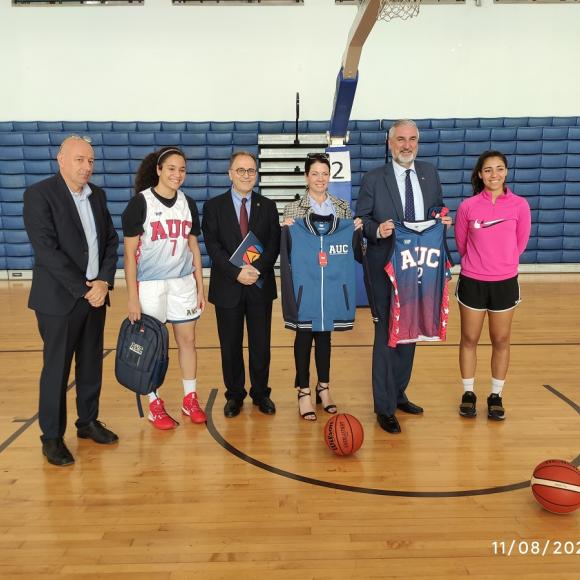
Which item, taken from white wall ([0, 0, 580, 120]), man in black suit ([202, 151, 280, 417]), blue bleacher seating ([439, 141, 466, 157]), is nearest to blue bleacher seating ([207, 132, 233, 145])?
white wall ([0, 0, 580, 120])

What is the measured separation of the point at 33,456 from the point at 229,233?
168 cm

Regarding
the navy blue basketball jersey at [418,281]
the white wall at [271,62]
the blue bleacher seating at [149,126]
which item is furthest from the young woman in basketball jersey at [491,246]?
the blue bleacher seating at [149,126]

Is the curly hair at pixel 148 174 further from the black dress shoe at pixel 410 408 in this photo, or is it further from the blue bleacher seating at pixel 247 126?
the blue bleacher seating at pixel 247 126

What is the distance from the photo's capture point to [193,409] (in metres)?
3.46

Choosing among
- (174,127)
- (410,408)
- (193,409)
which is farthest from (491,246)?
(174,127)

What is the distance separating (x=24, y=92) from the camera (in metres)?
9.01

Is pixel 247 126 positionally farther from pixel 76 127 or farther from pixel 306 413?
pixel 306 413

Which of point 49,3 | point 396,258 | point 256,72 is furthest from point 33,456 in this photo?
point 49,3

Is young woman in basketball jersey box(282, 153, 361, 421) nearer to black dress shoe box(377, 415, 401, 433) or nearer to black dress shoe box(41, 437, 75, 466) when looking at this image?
black dress shoe box(377, 415, 401, 433)

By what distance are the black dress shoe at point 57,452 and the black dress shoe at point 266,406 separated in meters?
1.18

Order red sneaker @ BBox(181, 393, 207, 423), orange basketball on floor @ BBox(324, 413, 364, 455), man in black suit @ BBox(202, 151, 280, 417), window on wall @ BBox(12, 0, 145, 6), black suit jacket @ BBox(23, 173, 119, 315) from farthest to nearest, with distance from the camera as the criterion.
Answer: window on wall @ BBox(12, 0, 145, 6) → red sneaker @ BBox(181, 393, 207, 423) → man in black suit @ BBox(202, 151, 280, 417) → orange basketball on floor @ BBox(324, 413, 364, 455) → black suit jacket @ BBox(23, 173, 119, 315)

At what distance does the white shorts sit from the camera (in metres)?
3.21

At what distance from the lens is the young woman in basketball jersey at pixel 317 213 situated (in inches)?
128

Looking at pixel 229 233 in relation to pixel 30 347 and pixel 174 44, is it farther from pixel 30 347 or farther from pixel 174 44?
pixel 174 44
